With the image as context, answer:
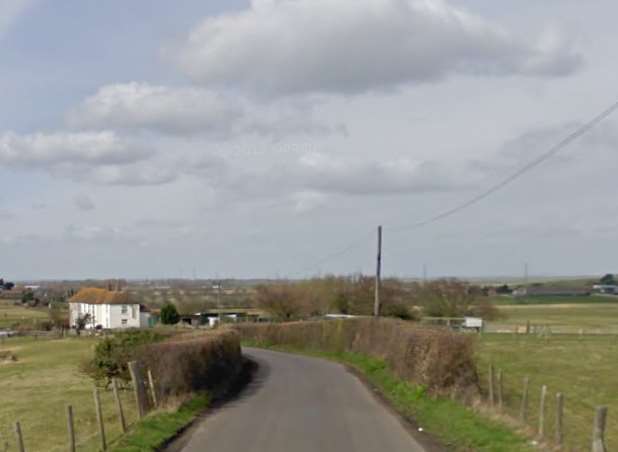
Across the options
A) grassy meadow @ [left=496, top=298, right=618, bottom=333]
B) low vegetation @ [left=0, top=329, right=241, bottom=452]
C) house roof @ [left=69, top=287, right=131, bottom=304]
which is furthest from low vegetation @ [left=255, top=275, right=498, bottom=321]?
low vegetation @ [left=0, top=329, right=241, bottom=452]

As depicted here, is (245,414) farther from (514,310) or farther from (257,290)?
(514,310)

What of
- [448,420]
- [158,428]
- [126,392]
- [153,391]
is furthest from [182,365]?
[126,392]

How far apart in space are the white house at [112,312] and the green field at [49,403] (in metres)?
56.1

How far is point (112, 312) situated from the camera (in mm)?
122125

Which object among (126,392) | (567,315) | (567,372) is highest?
(126,392)

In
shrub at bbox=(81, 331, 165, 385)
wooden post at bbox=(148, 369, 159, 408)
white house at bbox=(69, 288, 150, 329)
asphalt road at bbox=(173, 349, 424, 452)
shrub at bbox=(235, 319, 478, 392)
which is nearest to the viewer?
asphalt road at bbox=(173, 349, 424, 452)

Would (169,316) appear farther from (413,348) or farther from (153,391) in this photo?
(153,391)

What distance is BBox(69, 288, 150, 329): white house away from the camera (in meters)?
122

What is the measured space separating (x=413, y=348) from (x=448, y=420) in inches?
377

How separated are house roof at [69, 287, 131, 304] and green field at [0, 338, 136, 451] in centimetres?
5778

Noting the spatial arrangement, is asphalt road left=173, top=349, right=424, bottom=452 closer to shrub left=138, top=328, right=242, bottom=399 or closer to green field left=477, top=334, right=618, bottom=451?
shrub left=138, top=328, right=242, bottom=399

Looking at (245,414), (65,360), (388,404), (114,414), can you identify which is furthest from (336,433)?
(65,360)

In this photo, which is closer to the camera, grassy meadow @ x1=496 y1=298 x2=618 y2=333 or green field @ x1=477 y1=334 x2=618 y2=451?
green field @ x1=477 y1=334 x2=618 y2=451

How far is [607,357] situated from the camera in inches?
2189
